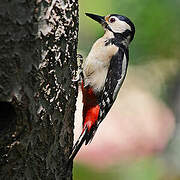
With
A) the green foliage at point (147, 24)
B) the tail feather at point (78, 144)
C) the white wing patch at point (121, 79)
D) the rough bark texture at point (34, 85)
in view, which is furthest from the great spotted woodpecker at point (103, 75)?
the green foliage at point (147, 24)

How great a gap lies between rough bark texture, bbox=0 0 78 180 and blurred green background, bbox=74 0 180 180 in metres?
2.30

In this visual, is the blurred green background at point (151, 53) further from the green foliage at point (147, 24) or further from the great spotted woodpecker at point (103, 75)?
the great spotted woodpecker at point (103, 75)

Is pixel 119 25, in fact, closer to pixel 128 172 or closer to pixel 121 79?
pixel 121 79

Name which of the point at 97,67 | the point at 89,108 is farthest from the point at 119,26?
the point at 89,108

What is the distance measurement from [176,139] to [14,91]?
12.2ft

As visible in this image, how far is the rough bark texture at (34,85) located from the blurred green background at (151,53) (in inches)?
90.5

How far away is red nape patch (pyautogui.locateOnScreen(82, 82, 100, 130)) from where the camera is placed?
3057 millimetres

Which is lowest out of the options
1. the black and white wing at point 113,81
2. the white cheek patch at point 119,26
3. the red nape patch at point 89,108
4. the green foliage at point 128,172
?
the green foliage at point 128,172

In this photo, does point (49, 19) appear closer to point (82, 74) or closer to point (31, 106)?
point (31, 106)

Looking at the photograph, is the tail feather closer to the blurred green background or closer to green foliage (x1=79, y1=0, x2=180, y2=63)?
the blurred green background

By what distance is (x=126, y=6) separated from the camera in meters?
4.70

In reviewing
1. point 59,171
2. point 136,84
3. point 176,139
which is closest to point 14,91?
point 59,171

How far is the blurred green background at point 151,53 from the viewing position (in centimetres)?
469

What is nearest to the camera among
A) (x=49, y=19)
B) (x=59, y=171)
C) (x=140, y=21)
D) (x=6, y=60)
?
(x=6, y=60)
